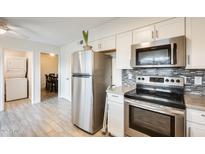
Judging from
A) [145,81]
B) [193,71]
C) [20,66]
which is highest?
[20,66]

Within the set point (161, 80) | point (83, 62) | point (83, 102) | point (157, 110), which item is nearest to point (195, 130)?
point (157, 110)

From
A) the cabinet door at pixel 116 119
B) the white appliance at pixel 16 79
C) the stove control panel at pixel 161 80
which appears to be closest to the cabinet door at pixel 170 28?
the stove control panel at pixel 161 80

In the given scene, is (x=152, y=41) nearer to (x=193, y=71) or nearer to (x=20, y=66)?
(x=193, y=71)

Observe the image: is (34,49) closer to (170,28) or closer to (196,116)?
(170,28)

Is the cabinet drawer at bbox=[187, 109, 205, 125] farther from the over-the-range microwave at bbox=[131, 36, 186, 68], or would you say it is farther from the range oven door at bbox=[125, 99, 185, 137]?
the over-the-range microwave at bbox=[131, 36, 186, 68]

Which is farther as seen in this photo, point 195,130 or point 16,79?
point 16,79

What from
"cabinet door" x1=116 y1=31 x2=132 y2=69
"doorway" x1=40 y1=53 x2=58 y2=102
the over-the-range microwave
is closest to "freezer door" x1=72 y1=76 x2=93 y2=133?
"cabinet door" x1=116 y1=31 x2=132 y2=69

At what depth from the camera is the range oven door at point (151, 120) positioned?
1300 millimetres

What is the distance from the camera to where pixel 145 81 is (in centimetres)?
213

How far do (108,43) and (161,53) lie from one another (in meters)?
1.13

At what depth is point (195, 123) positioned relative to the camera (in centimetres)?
120

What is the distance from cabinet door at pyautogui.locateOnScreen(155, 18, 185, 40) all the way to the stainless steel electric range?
0.68 m
